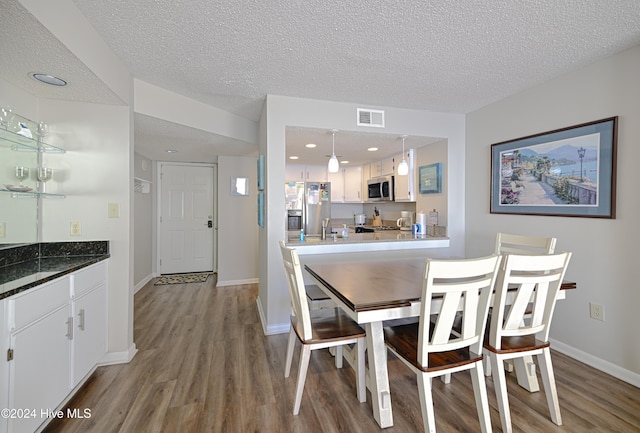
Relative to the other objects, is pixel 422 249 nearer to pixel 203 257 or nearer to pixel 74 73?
pixel 74 73

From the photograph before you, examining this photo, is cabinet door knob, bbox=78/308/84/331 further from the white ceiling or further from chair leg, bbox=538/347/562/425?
chair leg, bbox=538/347/562/425

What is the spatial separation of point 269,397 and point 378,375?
77cm

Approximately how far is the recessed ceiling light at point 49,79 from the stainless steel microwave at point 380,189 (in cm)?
413

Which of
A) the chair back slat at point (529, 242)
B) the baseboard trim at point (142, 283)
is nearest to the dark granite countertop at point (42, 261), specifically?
the baseboard trim at point (142, 283)

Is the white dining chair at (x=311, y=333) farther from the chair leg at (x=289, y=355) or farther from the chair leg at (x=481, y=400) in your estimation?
the chair leg at (x=481, y=400)

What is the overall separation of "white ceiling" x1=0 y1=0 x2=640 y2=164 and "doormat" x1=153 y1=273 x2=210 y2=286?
110 inches

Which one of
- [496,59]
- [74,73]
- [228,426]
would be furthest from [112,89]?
[496,59]

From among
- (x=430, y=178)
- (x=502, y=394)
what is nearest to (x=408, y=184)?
(x=430, y=178)

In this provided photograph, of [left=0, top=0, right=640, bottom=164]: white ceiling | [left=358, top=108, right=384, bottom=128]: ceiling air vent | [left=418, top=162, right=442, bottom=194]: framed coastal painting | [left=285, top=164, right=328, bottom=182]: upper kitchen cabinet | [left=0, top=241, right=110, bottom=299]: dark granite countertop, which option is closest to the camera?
[left=0, top=241, right=110, bottom=299]: dark granite countertop

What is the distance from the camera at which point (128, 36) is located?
1.88 m

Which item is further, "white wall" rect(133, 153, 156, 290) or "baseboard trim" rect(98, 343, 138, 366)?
"white wall" rect(133, 153, 156, 290)

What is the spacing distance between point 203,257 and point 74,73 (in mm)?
3941

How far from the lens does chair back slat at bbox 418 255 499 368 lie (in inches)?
51.8

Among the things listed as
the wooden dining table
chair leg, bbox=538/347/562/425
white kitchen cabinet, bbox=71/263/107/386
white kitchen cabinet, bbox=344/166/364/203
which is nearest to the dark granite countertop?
white kitchen cabinet, bbox=71/263/107/386
